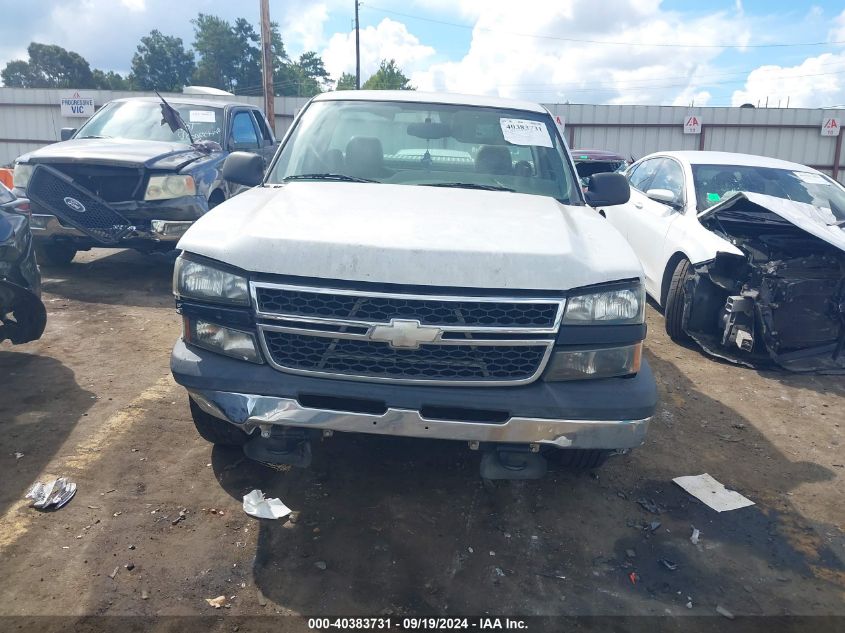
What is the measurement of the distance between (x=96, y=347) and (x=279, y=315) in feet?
10.7

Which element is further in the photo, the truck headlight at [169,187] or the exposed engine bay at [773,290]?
A: the truck headlight at [169,187]

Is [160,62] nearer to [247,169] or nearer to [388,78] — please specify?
[388,78]

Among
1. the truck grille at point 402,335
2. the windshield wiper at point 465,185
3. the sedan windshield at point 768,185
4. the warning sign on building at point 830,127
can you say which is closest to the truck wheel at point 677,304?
the sedan windshield at point 768,185

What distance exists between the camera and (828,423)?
4578 millimetres

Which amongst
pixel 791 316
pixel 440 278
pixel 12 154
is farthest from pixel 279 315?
pixel 12 154

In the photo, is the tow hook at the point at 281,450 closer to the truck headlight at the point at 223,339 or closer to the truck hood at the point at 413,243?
the truck headlight at the point at 223,339

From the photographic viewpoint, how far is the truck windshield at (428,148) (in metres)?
3.85

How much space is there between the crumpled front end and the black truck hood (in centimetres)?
232

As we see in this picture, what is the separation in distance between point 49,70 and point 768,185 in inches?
3304

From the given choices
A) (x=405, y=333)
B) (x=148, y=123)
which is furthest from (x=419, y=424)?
(x=148, y=123)

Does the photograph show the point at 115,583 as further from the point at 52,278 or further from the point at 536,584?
the point at 52,278

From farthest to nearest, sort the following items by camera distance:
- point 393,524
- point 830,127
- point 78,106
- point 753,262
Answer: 1. point 830,127
2. point 78,106
3. point 753,262
4. point 393,524

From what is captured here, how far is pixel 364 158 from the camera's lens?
3.91 metres

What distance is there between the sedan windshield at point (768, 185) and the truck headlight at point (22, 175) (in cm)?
664
